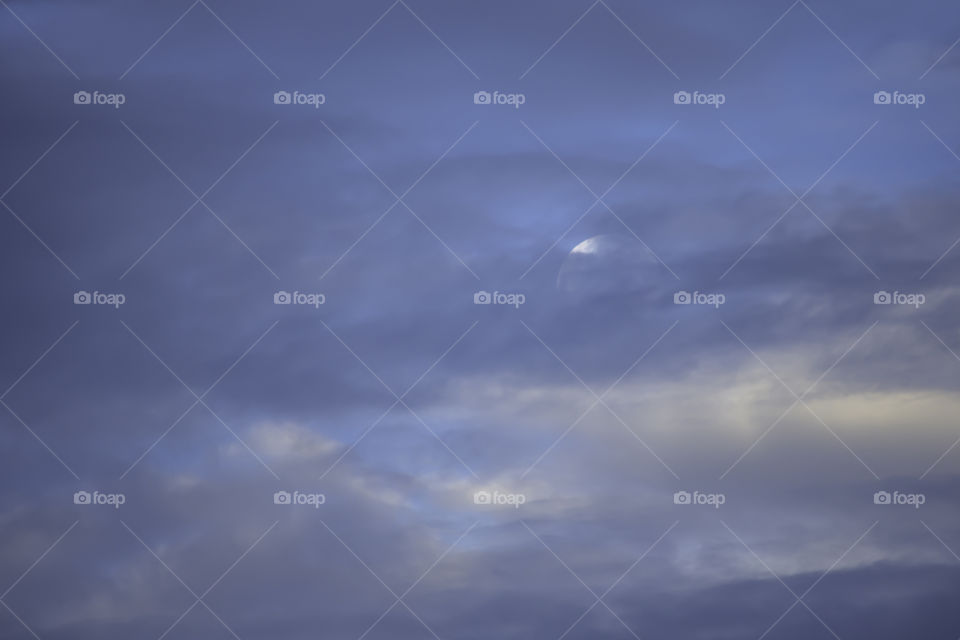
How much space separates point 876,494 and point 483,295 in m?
11.8

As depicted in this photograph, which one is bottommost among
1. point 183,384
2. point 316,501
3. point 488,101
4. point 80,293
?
point 316,501

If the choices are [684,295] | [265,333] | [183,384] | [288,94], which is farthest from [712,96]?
[183,384]

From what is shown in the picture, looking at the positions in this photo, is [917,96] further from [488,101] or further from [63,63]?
[63,63]

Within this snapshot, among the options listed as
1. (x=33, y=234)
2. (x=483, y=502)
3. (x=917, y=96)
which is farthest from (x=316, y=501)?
(x=917, y=96)

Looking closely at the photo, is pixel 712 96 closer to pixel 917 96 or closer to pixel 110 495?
pixel 917 96

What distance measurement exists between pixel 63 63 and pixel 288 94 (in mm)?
6070

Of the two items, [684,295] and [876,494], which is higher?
[684,295]

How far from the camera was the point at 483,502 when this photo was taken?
3356 cm

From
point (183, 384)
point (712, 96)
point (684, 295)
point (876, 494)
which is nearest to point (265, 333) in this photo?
point (183, 384)

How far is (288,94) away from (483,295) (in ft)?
24.9

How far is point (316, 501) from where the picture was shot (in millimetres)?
33344

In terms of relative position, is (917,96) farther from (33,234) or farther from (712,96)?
(33,234)

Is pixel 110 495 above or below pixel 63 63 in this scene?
below

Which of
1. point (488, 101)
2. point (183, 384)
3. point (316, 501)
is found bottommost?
point (316, 501)
